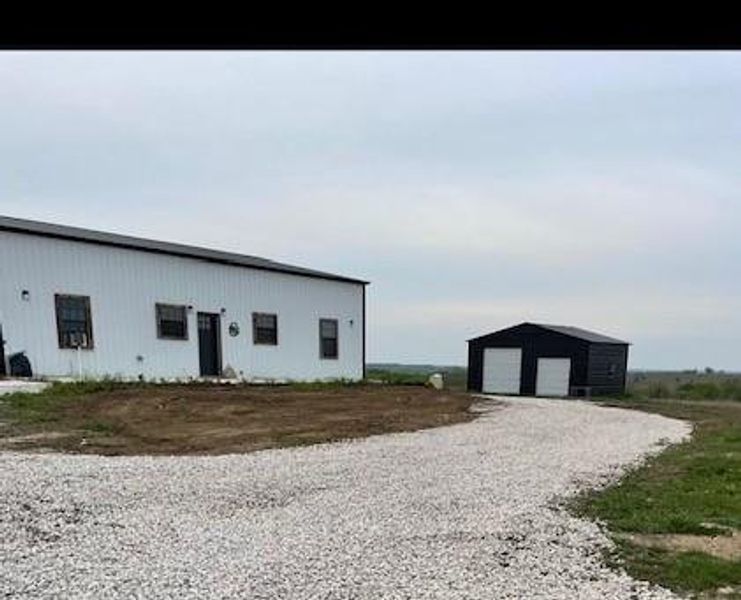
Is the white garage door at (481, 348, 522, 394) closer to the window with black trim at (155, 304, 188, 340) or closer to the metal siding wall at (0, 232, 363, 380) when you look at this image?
the metal siding wall at (0, 232, 363, 380)

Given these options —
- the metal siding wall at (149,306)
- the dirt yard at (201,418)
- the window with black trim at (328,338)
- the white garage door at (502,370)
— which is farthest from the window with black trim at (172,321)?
the white garage door at (502,370)

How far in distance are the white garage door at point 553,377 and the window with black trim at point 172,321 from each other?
17.7 m

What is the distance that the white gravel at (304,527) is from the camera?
4.26m

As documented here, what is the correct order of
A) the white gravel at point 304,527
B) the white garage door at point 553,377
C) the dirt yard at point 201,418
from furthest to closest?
the white garage door at point 553,377 → the dirt yard at point 201,418 → the white gravel at point 304,527

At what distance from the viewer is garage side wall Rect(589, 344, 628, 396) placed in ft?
98.6

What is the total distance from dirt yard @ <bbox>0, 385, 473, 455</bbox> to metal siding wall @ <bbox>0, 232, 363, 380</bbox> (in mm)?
2591

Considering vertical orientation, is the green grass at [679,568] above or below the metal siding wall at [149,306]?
below

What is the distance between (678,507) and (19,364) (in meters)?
13.2

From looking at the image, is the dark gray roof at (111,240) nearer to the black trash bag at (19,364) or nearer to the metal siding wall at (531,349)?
the black trash bag at (19,364)

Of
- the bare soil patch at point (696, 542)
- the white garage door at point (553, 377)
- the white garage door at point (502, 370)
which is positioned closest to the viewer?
the bare soil patch at point (696, 542)

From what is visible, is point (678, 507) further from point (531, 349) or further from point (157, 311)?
point (531, 349)
